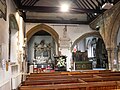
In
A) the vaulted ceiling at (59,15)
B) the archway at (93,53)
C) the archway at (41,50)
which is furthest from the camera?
the archway at (41,50)

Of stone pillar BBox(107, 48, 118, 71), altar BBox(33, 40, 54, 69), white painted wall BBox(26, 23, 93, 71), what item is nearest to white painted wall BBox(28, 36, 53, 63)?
altar BBox(33, 40, 54, 69)

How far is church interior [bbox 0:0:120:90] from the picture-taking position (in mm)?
5996

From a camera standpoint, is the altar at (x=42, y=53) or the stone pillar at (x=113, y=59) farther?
the altar at (x=42, y=53)

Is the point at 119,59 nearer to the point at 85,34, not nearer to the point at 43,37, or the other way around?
the point at 85,34

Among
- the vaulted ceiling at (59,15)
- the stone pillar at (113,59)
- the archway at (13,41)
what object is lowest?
the stone pillar at (113,59)

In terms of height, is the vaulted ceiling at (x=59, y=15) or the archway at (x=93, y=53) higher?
the vaulted ceiling at (x=59, y=15)

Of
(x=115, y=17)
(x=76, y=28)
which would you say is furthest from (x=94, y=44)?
(x=115, y=17)

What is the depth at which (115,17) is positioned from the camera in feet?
28.3

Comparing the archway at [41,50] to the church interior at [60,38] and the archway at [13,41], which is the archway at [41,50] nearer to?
the church interior at [60,38]

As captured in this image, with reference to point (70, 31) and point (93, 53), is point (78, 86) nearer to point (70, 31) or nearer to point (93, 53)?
point (70, 31)

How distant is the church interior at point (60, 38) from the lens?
6.00 meters

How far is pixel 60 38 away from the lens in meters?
11.8

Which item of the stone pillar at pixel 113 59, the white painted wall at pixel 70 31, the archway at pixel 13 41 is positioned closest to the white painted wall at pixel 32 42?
the white painted wall at pixel 70 31

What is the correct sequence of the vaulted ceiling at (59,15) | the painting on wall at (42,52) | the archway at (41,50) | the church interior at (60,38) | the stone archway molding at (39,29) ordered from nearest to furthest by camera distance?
the church interior at (60,38)
the vaulted ceiling at (59,15)
the stone archway molding at (39,29)
the archway at (41,50)
the painting on wall at (42,52)
